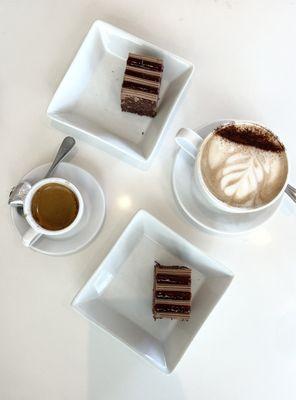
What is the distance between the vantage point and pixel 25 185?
45.4 inches

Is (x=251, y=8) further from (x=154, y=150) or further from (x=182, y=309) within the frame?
(x=182, y=309)

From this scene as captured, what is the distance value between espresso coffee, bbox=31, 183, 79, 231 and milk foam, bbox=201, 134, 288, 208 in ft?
1.21

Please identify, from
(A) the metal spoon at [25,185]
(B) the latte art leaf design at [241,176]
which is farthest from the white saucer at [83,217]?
(B) the latte art leaf design at [241,176]

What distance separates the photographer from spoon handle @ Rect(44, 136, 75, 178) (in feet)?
3.86

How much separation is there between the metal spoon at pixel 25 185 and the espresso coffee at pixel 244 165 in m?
0.38

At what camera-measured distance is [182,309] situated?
1.12 metres

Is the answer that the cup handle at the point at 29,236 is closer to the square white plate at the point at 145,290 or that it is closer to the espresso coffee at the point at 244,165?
the square white plate at the point at 145,290

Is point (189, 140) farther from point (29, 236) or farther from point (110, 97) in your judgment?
point (29, 236)

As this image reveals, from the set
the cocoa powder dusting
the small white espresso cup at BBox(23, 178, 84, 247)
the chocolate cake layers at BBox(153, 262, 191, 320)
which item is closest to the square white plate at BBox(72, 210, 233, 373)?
the chocolate cake layers at BBox(153, 262, 191, 320)

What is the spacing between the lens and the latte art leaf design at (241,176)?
1.07 metres

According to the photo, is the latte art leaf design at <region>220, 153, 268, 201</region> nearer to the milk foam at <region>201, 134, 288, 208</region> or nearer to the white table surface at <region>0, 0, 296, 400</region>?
the milk foam at <region>201, 134, 288, 208</region>

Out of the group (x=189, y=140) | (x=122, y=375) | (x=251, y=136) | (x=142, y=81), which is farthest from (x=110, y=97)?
(x=122, y=375)

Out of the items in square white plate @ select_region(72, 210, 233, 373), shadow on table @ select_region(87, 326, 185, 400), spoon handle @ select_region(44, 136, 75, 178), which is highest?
spoon handle @ select_region(44, 136, 75, 178)

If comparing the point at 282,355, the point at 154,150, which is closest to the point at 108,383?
the point at 282,355
